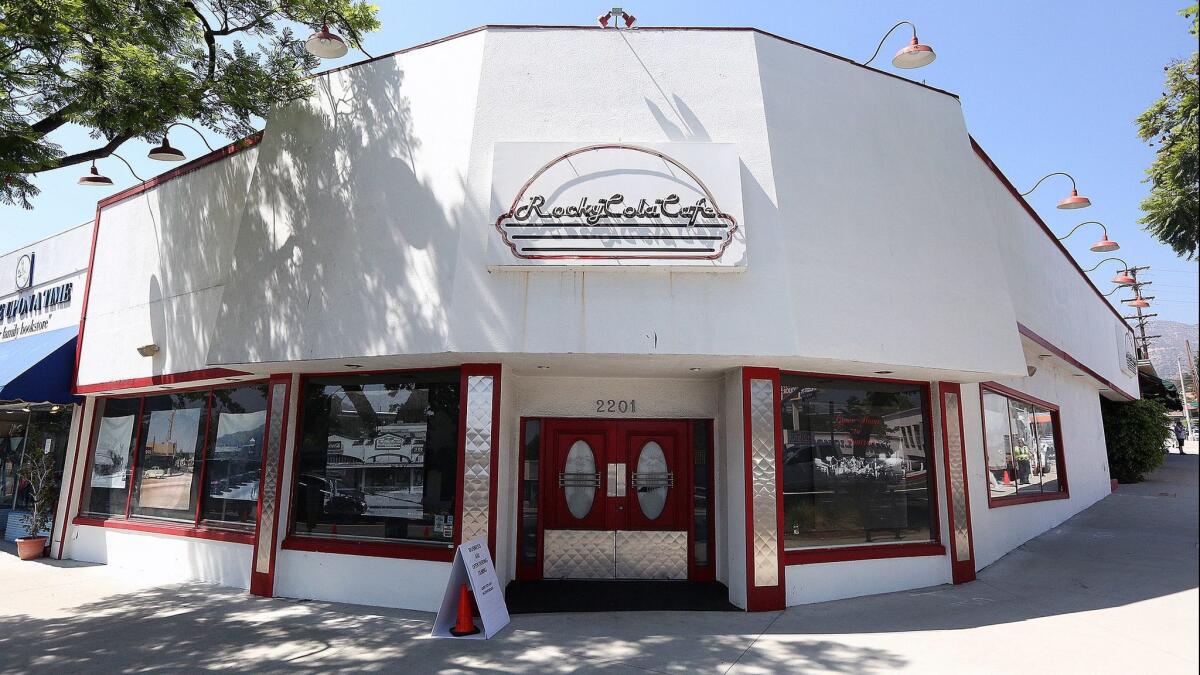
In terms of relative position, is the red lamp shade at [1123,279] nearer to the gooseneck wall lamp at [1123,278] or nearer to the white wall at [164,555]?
the gooseneck wall lamp at [1123,278]

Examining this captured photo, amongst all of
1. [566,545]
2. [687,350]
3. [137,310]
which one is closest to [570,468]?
[566,545]

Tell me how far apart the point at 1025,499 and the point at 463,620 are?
1134cm

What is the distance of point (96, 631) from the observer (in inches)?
306

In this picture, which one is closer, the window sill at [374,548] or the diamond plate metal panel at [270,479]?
the window sill at [374,548]

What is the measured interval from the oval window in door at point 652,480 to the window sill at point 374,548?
3040 mm

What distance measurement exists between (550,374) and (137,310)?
832 cm

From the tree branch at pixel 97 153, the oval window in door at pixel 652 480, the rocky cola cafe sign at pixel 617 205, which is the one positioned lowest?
the oval window in door at pixel 652 480

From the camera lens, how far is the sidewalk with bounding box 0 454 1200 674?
6504mm

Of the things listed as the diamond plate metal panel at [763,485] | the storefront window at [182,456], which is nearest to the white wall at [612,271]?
the diamond plate metal panel at [763,485]

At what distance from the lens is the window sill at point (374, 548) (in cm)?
853

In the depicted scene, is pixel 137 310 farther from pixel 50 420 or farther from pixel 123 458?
pixel 50 420

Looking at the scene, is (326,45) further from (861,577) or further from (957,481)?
(957,481)

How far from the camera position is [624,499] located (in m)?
9.95

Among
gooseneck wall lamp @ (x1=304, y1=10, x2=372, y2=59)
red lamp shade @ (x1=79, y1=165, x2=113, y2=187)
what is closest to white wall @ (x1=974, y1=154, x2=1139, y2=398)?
gooseneck wall lamp @ (x1=304, y1=10, x2=372, y2=59)
